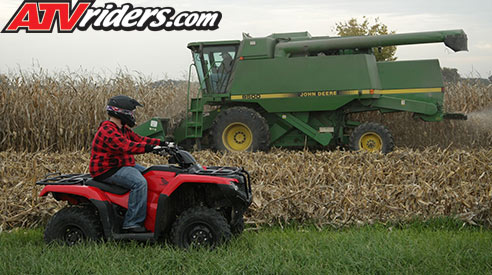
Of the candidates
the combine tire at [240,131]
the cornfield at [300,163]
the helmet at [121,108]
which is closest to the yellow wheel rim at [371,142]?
the cornfield at [300,163]

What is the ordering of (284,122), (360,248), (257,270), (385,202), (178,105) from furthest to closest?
(178,105) → (284,122) → (385,202) → (360,248) → (257,270)

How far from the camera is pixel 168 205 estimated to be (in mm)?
5977

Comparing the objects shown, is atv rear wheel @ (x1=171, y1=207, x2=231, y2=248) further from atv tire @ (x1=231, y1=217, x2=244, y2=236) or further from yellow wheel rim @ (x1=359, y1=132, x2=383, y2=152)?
yellow wheel rim @ (x1=359, y1=132, x2=383, y2=152)

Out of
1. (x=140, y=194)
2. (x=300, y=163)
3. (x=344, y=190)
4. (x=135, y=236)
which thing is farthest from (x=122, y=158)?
(x=300, y=163)

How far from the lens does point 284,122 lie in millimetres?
14164

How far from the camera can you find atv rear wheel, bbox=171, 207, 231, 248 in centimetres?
584

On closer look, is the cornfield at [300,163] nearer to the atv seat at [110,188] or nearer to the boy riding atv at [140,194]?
the boy riding atv at [140,194]

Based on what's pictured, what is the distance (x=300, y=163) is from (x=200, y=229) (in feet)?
14.1

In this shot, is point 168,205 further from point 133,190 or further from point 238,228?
point 238,228

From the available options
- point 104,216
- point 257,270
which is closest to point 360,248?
point 257,270

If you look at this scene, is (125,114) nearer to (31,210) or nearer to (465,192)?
(31,210)

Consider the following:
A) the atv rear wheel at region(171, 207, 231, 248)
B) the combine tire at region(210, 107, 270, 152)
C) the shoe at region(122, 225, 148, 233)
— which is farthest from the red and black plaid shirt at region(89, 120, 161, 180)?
the combine tire at region(210, 107, 270, 152)

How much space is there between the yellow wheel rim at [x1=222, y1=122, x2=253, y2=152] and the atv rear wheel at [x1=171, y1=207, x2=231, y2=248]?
7997 mm

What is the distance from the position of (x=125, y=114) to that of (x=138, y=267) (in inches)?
63.3
